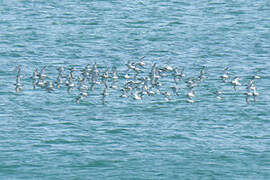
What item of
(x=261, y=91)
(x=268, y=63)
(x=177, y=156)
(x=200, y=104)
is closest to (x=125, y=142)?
(x=177, y=156)

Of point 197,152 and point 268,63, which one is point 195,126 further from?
point 268,63

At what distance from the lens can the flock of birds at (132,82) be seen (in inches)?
6841

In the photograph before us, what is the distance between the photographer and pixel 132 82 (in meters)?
173

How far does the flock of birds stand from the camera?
174 metres

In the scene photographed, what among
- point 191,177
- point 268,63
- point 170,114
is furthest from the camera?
point 268,63

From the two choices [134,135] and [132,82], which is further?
[132,82]

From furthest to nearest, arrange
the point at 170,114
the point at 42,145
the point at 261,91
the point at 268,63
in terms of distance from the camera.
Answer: the point at 268,63, the point at 261,91, the point at 170,114, the point at 42,145

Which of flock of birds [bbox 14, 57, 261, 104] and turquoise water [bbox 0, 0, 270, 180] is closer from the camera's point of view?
turquoise water [bbox 0, 0, 270, 180]

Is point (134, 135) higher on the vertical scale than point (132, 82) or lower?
lower

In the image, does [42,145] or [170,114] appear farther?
[170,114]

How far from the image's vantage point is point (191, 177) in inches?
5709

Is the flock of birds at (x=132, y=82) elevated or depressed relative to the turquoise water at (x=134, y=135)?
elevated

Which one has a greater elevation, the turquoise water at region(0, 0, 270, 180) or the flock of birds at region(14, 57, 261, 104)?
the flock of birds at region(14, 57, 261, 104)

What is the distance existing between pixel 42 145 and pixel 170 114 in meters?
24.4
